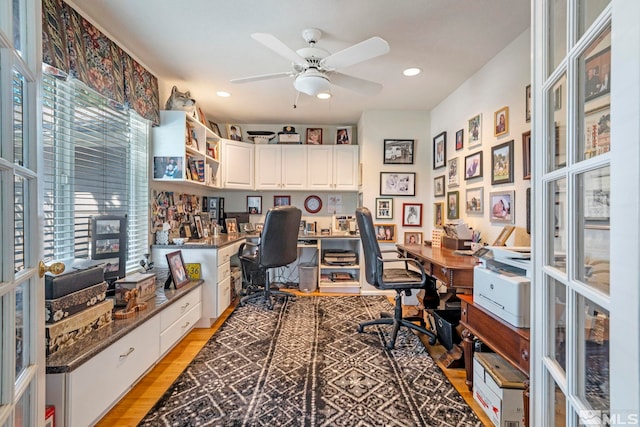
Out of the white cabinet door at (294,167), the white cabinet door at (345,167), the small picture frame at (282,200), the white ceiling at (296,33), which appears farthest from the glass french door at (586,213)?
the small picture frame at (282,200)

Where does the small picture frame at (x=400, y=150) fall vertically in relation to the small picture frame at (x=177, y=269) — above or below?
above

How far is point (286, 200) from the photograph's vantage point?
14.1 ft

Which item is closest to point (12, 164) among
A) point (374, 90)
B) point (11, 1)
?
point (11, 1)

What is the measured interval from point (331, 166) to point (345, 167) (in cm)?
20

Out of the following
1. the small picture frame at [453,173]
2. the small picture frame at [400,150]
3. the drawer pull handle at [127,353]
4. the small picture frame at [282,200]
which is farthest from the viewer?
the small picture frame at [282,200]

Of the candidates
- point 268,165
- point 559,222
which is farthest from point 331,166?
point 559,222

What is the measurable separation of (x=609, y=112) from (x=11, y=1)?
1414 mm

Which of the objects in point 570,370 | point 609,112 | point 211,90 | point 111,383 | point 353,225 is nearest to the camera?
point 609,112

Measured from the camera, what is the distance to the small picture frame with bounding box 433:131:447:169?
10.6 feet

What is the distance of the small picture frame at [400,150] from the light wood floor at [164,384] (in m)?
2.23

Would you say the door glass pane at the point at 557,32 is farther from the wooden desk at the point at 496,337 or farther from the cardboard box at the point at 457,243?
the cardboard box at the point at 457,243

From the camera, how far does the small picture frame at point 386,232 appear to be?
3686 millimetres

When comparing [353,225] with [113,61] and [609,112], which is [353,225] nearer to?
[113,61]

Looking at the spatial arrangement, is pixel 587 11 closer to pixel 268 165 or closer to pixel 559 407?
pixel 559 407
